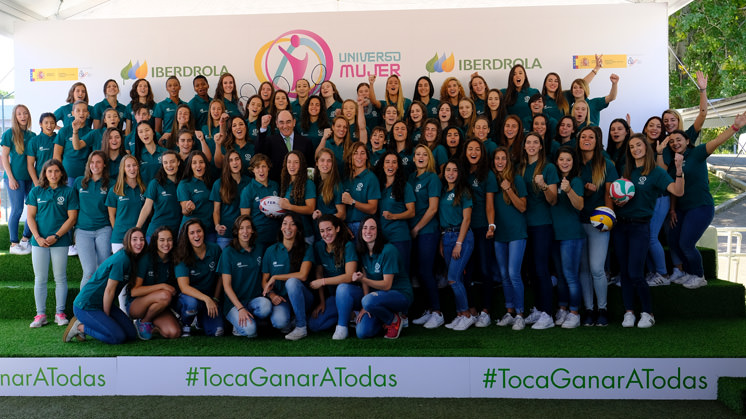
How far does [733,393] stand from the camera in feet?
12.0

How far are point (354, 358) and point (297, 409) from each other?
18.6 inches

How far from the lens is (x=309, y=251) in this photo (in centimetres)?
466

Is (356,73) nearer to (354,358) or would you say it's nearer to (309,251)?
(309,251)

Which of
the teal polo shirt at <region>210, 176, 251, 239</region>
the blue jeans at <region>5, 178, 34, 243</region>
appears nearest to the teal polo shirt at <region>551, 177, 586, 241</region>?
the teal polo shirt at <region>210, 176, 251, 239</region>

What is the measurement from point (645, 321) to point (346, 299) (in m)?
A: 2.26

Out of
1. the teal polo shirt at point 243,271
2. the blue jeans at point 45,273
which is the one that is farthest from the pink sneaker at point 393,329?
the blue jeans at point 45,273

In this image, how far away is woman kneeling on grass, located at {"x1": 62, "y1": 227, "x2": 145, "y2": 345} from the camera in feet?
A: 14.4

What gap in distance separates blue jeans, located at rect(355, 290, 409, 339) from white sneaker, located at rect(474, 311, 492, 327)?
26.1 inches

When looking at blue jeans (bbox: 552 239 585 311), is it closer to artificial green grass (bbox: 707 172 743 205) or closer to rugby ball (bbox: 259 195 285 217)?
rugby ball (bbox: 259 195 285 217)

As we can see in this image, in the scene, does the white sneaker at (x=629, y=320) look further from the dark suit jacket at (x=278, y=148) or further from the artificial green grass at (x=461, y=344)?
the dark suit jacket at (x=278, y=148)

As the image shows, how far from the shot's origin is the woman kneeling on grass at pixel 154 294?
4512 mm

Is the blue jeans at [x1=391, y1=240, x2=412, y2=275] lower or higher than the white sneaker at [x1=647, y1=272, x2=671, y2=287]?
higher

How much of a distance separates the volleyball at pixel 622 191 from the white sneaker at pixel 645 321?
35.4 inches

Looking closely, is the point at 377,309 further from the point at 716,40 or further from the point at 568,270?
the point at 716,40
